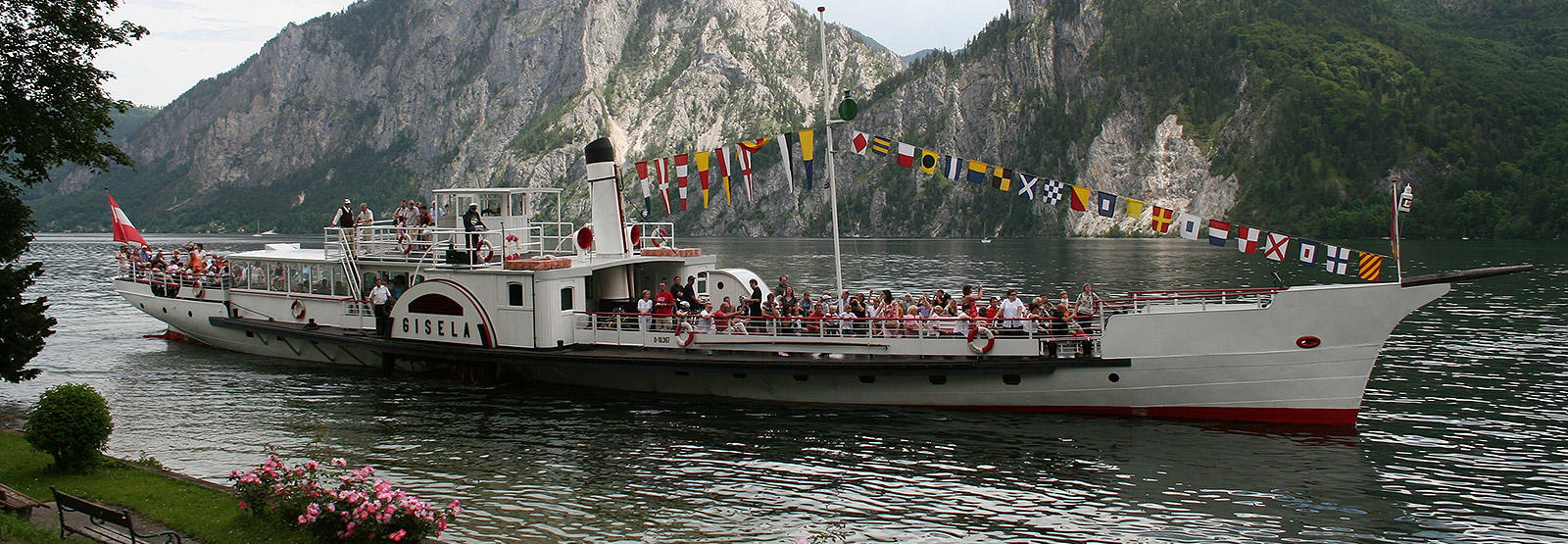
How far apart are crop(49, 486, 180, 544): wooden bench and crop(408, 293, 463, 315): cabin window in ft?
43.2

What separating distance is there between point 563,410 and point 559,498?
22.8ft

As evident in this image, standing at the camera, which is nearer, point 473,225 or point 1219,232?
point 1219,232

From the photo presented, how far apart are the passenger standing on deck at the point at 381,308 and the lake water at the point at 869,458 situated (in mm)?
1468

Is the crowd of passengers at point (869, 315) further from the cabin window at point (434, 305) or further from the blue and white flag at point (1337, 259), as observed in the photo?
the cabin window at point (434, 305)

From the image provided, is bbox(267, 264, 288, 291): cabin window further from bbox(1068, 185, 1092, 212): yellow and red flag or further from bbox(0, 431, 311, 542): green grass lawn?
bbox(1068, 185, 1092, 212): yellow and red flag

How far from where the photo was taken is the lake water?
14703 mm

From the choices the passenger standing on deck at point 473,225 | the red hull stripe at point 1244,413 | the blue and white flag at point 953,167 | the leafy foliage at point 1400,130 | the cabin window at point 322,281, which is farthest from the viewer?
the leafy foliage at point 1400,130

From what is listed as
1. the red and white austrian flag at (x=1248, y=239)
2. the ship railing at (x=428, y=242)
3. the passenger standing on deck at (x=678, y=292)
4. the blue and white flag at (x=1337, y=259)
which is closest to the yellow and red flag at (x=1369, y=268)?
the blue and white flag at (x=1337, y=259)

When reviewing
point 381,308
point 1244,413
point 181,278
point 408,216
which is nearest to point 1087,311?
point 1244,413

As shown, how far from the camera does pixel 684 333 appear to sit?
74.9 ft

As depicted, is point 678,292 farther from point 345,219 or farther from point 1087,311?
point 345,219

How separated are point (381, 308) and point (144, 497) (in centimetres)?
1352

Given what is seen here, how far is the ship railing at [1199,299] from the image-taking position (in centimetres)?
1934

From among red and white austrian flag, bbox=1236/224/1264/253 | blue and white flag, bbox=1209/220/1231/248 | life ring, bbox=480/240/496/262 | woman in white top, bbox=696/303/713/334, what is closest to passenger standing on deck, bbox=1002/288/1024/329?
blue and white flag, bbox=1209/220/1231/248
